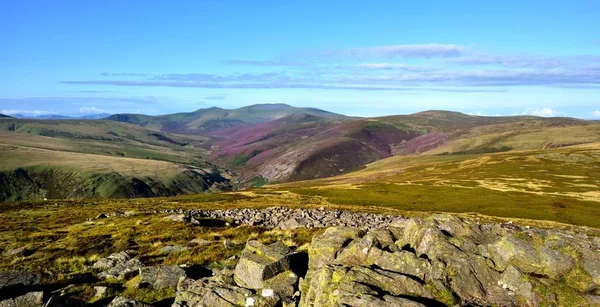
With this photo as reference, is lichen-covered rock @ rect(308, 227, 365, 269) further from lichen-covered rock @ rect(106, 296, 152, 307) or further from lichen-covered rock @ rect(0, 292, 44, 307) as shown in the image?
lichen-covered rock @ rect(0, 292, 44, 307)

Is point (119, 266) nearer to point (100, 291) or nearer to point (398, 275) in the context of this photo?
point (100, 291)

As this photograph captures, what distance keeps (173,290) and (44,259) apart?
17.4 meters

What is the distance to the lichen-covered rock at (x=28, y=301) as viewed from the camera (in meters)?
18.2

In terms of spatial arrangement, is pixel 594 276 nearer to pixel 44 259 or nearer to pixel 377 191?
pixel 44 259

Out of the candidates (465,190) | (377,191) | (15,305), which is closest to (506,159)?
(465,190)

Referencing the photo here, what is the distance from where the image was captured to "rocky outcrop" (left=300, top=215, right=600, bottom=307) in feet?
50.3

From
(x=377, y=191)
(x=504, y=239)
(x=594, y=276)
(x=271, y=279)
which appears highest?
(x=504, y=239)

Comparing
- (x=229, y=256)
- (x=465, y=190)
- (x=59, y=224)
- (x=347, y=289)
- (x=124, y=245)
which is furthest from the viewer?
(x=465, y=190)

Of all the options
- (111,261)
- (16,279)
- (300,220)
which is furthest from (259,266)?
(300,220)

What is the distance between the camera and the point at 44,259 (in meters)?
30.8

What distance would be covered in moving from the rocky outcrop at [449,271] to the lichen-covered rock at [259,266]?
1840 millimetres

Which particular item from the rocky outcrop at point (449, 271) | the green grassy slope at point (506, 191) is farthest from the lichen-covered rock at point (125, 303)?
the green grassy slope at point (506, 191)

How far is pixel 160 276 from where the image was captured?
22125 mm

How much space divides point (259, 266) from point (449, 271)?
9470mm
